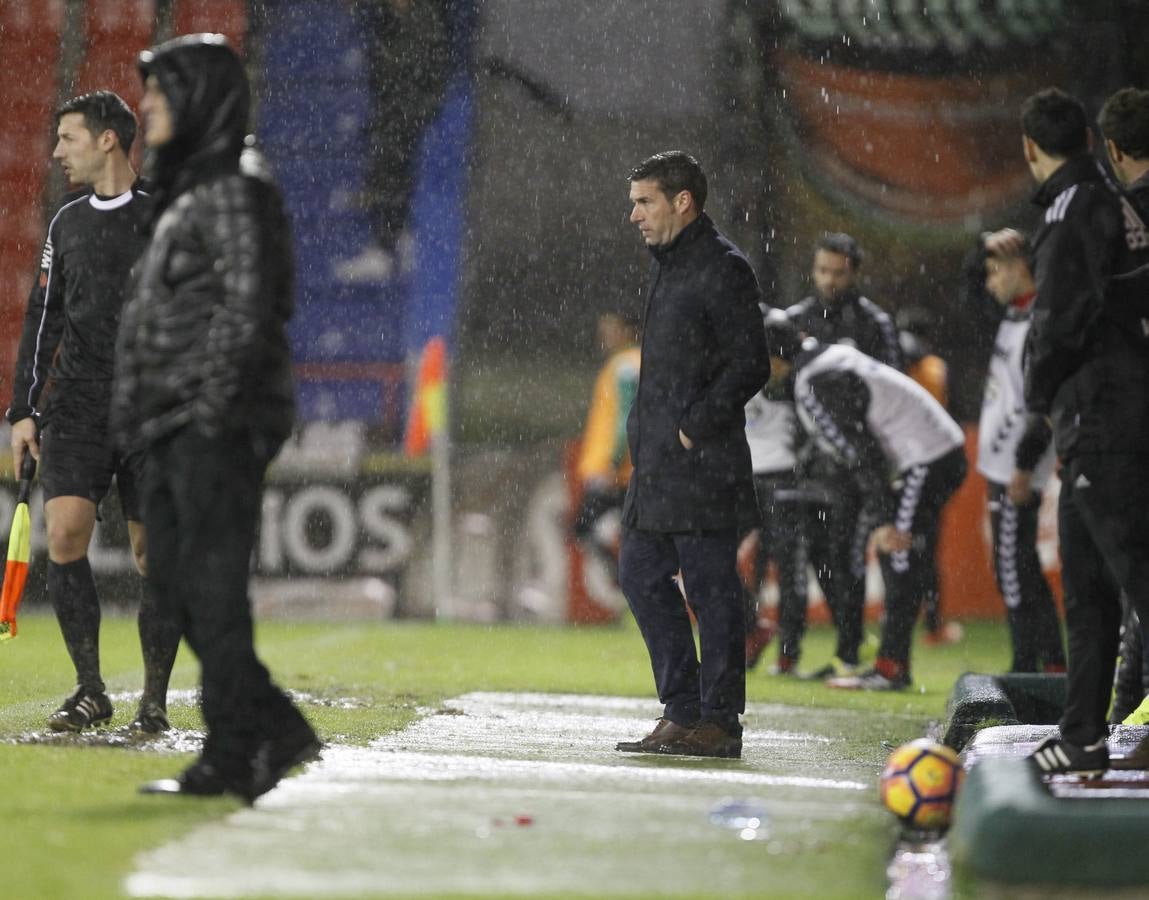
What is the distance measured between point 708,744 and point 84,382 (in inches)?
92.3

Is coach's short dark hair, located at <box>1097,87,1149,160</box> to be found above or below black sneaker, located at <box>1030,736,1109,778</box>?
above

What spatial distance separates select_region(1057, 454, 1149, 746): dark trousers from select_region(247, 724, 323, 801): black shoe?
194cm

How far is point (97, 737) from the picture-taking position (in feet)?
19.5

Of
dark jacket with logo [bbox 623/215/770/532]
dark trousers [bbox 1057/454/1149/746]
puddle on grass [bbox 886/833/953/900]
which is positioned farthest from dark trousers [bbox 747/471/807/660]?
puddle on grass [bbox 886/833/953/900]

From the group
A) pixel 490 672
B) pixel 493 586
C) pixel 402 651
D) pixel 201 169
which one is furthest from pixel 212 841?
pixel 493 586

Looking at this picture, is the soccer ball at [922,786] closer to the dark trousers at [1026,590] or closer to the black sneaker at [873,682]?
the dark trousers at [1026,590]

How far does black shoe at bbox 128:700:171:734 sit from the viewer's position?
240 inches

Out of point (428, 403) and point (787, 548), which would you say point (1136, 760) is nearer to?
point (787, 548)

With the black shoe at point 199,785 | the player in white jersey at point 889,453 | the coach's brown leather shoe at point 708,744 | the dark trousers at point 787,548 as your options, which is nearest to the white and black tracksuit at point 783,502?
the dark trousers at point 787,548

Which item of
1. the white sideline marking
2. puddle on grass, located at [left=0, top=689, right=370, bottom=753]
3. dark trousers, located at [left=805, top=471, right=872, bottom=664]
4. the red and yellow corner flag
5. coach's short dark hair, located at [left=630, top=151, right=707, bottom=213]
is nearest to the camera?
the white sideline marking

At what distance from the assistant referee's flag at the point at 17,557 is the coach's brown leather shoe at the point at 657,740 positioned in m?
2.08

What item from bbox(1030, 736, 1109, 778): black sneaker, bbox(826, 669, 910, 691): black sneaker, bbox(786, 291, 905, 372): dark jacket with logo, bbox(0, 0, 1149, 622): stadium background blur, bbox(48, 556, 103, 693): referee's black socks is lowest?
bbox(826, 669, 910, 691): black sneaker

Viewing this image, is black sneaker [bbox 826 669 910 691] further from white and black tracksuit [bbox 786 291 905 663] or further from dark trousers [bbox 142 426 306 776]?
dark trousers [bbox 142 426 306 776]

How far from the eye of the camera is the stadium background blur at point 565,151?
52.6 ft
